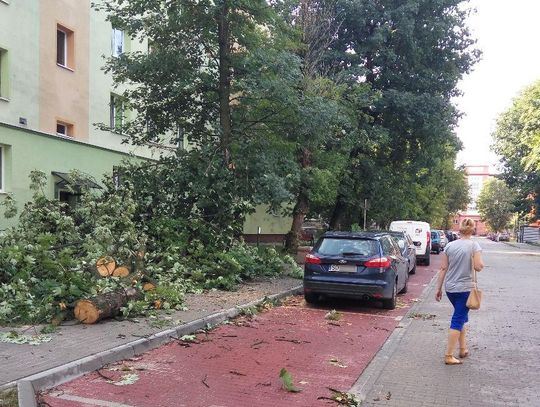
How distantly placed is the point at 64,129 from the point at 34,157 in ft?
8.50

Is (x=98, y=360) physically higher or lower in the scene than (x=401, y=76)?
lower

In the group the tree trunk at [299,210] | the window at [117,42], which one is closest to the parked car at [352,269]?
the tree trunk at [299,210]

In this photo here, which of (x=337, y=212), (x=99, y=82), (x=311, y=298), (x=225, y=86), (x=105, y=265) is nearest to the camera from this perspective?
(x=105, y=265)

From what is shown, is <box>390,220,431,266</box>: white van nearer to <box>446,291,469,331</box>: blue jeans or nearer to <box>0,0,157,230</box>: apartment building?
<box>0,0,157,230</box>: apartment building

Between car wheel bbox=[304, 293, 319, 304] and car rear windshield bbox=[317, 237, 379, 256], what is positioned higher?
car rear windshield bbox=[317, 237, 379, 256]

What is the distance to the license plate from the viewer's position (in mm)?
10336

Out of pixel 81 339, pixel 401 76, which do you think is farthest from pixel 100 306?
pixel 401 76

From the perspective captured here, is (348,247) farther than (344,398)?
Yes

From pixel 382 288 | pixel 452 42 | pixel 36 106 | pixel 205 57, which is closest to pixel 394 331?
pixel 382 288

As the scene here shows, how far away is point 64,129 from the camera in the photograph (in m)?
19.4

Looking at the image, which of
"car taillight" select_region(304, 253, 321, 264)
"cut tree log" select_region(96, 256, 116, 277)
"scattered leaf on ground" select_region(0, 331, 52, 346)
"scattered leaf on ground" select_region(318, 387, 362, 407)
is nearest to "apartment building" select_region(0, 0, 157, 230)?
"cut tree log" select_region(96, 256, 116, 277)

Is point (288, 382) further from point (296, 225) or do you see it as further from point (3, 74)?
point (296, 225)

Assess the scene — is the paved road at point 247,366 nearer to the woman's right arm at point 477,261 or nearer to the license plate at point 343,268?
the license plate at point 343,268

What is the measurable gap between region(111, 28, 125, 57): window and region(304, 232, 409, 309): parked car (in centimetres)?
1479
